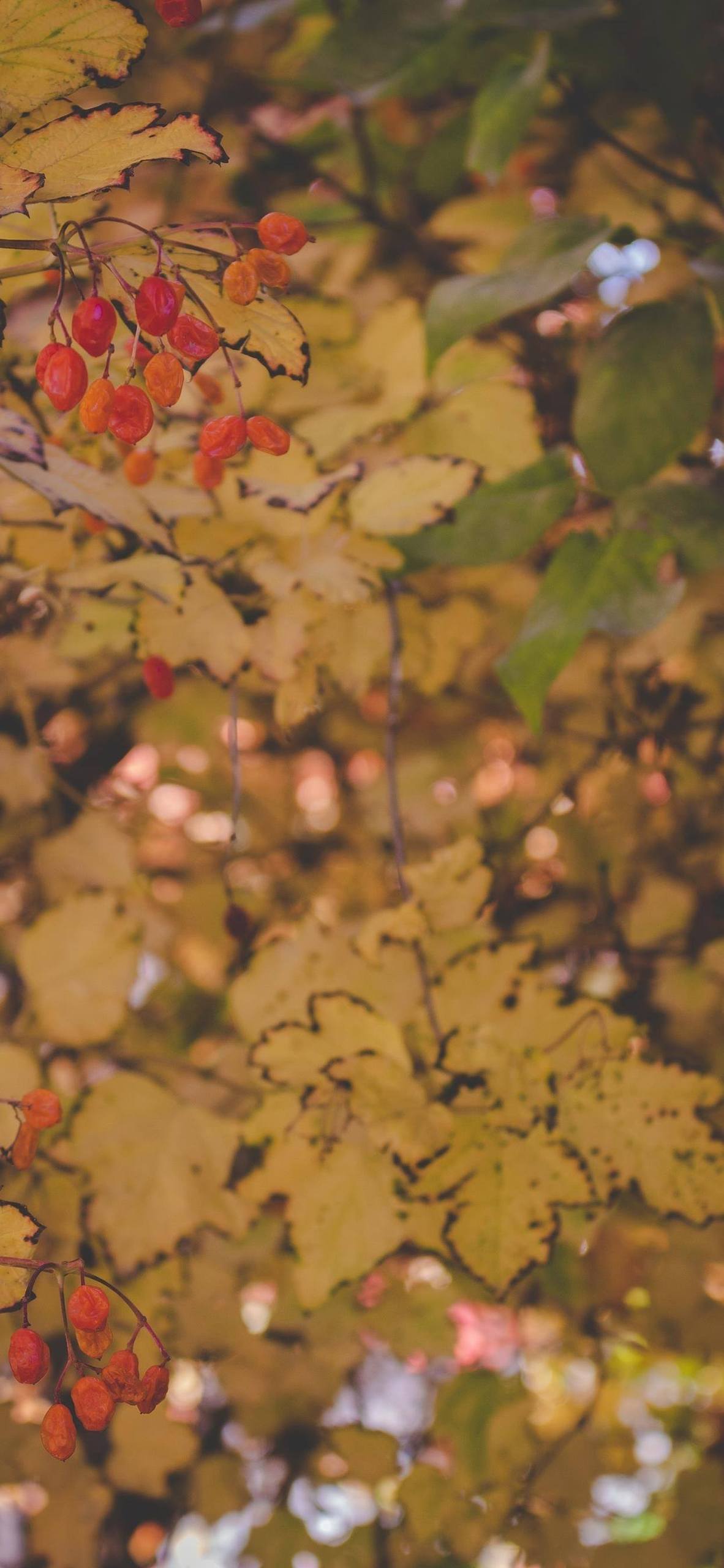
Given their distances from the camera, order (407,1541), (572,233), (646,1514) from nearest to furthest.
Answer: (572,233), (407,1541), (646,1514)

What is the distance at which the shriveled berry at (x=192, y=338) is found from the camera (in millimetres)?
433

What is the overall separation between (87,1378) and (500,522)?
547 mm

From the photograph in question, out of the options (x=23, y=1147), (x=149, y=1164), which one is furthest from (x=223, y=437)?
(x=149, y=1164)

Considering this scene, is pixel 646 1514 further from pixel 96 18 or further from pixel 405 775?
pixel 96 18

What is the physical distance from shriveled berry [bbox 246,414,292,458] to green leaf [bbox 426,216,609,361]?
21 centimetres

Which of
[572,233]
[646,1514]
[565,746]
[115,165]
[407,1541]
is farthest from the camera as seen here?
[565,746]

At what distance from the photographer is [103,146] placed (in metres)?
0.40

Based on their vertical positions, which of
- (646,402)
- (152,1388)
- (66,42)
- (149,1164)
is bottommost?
(149,1164)

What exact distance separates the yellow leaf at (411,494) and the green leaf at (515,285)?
0.08 meters

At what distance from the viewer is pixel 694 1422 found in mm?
1136

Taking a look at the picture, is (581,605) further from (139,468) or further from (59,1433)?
(59,1433)

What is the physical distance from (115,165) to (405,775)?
827 mm

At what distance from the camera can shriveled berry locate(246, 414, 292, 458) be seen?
19.1 inches

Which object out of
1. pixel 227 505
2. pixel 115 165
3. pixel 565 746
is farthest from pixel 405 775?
pixel 115 165
